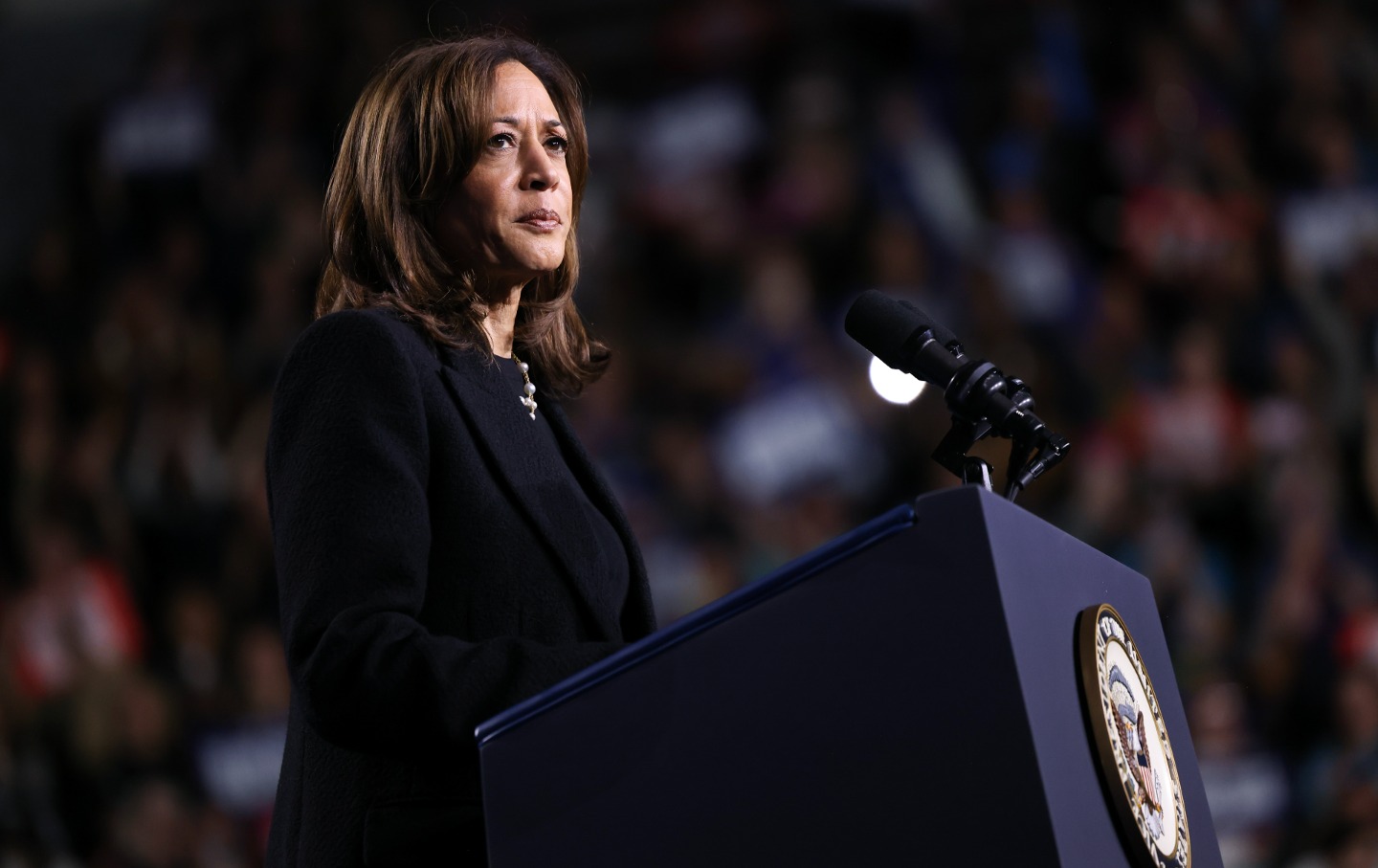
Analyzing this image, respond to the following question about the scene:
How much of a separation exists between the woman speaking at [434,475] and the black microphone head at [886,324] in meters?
0.30

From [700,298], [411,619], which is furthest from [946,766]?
[700,298]

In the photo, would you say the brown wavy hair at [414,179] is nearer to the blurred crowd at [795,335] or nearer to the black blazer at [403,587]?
the black blazer at [403,587]

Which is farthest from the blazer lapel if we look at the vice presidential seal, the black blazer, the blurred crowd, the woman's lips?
the blurred crowd

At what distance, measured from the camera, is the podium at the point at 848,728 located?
899 millimetres

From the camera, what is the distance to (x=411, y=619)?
3.58 feet

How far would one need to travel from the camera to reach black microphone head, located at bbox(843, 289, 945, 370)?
49.2 inches

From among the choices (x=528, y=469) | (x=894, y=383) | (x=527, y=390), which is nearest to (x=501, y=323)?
(x=527, y=390)

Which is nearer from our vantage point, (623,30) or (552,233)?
(552,233)

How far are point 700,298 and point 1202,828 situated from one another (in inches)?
150

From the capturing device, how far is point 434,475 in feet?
4.09

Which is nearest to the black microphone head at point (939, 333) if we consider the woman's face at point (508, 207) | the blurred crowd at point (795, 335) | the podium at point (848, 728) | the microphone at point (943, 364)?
the microphone at point (943, 364)

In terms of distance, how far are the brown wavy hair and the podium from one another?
0.49 meters

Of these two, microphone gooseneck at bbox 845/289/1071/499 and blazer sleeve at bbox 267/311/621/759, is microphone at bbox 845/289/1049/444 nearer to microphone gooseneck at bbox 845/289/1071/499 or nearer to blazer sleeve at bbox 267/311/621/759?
microphone gooseneck at bbox 845/289/1071/499

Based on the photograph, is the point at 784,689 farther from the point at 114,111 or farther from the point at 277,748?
the point at 114,111
